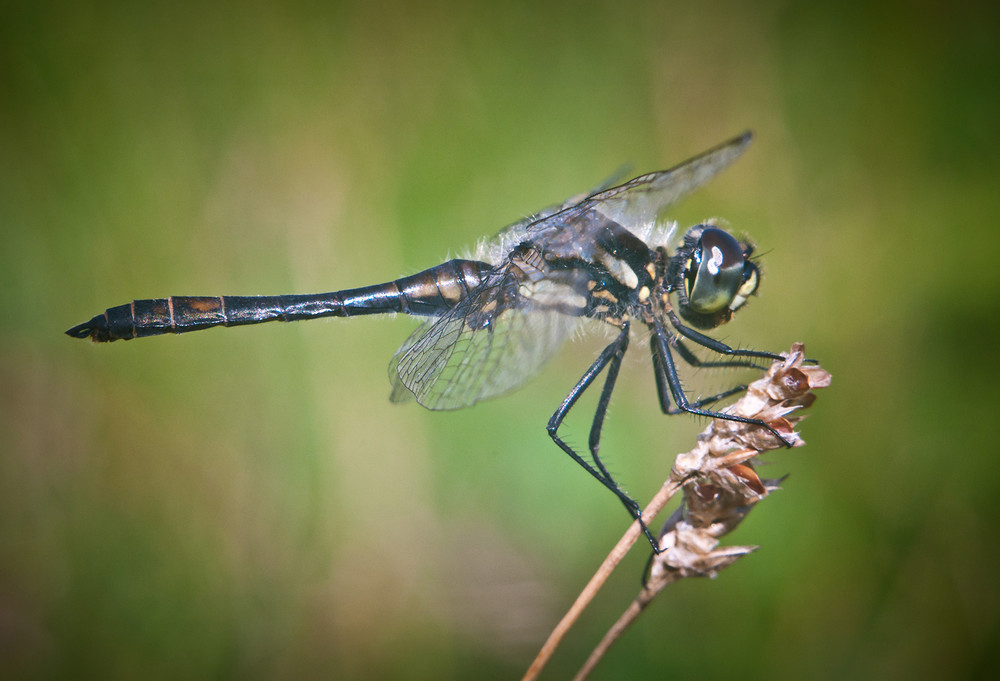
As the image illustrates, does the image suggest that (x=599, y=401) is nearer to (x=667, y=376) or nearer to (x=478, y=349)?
(x=667, y=376)

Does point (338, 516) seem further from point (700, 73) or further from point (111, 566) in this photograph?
point (700, 73)

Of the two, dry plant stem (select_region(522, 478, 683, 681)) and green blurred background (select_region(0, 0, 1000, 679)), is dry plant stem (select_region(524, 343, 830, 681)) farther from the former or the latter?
green blurred background (select_region(0, 0, 1000, 679))

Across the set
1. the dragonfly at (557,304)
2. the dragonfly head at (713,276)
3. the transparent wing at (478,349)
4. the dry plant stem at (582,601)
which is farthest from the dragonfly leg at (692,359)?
the dry plant stem at (582,601)

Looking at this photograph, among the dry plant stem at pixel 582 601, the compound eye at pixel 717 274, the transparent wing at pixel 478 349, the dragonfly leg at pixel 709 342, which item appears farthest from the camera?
the transparent wing at pixel 478 349

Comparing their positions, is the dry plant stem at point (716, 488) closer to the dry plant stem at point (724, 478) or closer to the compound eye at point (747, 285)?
the dry plant stem at point (724, 478)

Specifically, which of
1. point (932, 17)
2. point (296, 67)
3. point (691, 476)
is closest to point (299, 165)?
point (296, 67)

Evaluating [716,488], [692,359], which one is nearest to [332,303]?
[692,359]

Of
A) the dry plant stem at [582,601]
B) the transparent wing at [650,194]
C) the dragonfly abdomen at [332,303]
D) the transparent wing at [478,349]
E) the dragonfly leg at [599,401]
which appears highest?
the transparent wing at [650,194]

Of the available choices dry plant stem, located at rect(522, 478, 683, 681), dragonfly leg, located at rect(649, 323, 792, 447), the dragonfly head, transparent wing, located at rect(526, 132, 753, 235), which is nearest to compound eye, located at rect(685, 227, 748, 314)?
the dragonfly head

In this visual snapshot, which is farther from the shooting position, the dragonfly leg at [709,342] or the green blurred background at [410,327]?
the green blurred background at [410,327]
